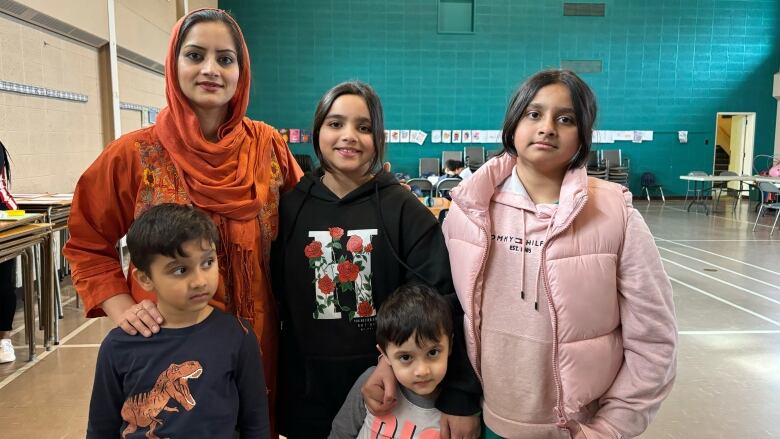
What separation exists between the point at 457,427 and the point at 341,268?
1.74 ft

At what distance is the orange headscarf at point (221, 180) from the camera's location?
146 cm

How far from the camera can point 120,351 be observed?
1308mm

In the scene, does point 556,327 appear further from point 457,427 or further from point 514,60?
point 514,60

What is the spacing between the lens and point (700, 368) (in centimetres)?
374

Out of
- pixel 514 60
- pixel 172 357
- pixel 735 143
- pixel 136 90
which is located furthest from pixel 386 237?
pixel 735 143

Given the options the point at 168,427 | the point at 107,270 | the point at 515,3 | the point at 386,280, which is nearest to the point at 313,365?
the point at 386,280

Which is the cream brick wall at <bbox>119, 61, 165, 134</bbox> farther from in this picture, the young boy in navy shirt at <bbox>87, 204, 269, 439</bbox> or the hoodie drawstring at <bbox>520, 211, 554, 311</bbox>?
the hoodie drawstring at <bbox>520, 211, 554, 311</bbox>

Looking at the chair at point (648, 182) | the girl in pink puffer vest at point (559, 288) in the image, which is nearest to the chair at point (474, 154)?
the chair at point (648, 182)

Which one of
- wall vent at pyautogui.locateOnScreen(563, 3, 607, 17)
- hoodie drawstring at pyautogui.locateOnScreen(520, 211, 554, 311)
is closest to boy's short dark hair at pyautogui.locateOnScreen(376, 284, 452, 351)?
hoodie drawstring at pyautogui.locateOnScreen(520, 211, 554, 311)

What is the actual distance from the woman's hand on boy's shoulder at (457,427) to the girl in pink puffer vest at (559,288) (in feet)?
0.20

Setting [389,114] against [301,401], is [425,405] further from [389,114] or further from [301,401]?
[389,114]

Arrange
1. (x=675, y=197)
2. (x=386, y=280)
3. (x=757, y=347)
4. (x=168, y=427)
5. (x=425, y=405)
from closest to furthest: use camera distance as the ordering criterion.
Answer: (x=168, y=427) → (x=425, y=405) → (x=386, y=280) → (x=757, y=347) → (x=675, y=197)

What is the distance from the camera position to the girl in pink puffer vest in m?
1.28

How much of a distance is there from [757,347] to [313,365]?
13.2 ft
